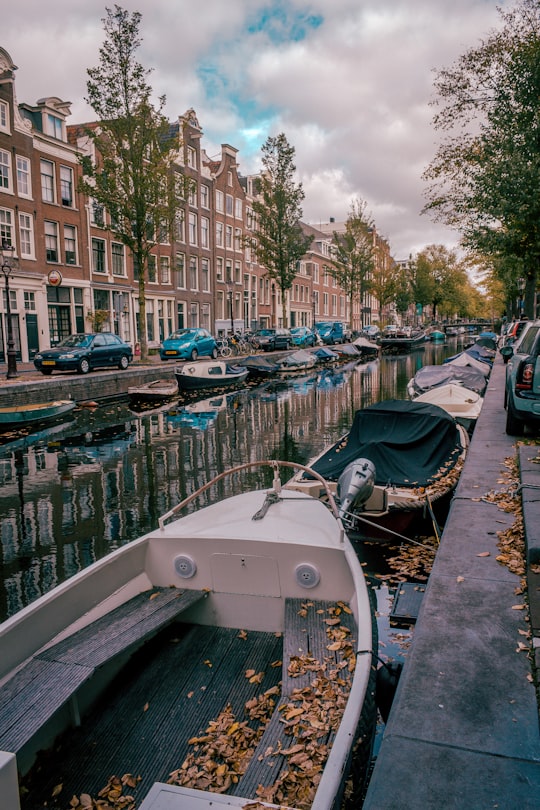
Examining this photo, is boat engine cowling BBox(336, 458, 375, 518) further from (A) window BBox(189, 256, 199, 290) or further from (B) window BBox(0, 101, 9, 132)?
(A) window BBox(189, 256, 199, 290)

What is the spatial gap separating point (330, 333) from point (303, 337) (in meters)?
6.95

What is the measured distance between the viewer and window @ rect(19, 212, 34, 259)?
2662cm

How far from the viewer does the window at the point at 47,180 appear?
91.4ft

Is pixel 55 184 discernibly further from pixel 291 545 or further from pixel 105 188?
pixel 291 545

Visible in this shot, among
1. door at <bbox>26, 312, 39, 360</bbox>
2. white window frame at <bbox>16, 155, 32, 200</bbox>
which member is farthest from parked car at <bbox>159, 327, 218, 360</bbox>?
white window frame at <bbox>16, 155, 32, 200</bbox>

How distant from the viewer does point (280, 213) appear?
4075 cm

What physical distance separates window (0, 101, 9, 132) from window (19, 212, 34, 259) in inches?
141

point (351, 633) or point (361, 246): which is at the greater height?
point (361, 246)

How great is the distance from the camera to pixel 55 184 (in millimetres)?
28531

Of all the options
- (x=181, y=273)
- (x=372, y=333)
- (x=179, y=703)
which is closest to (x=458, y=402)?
(x=179, y=703)

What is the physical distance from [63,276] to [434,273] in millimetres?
65341

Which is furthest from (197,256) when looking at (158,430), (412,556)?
(412,556)

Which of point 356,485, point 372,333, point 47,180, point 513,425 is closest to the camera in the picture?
point 356,485

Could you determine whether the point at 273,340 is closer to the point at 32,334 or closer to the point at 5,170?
the point at 32,334
